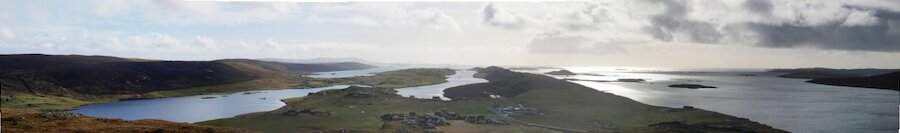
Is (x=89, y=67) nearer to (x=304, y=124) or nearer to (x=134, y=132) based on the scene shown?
(x=304, y=124)

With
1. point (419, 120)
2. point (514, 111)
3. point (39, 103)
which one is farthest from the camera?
point (39, 103)

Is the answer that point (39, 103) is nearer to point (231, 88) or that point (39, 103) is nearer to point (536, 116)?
point (231, 88)

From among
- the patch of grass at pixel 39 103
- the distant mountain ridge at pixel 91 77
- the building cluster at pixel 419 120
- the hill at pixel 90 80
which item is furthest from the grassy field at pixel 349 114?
the distant mountain ridge at pixel 91 77

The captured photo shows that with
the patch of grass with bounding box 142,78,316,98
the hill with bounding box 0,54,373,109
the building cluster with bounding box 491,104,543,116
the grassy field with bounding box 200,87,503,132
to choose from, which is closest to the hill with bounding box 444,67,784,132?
the building cluster with bounding box 491,104,543,116

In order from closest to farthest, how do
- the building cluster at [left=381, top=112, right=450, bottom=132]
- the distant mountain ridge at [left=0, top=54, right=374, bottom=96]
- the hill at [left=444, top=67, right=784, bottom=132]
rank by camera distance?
the building cluster at [left=381, top=112, right=450, bottom=132], the hill at [left=444, top=67, right=784, bottom=132], the distant mountain ridge at [left=0, top=54, right=374, bottom=96]

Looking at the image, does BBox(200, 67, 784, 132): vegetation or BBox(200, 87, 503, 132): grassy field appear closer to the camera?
BBox(200, 67, 784, 132): vegetation

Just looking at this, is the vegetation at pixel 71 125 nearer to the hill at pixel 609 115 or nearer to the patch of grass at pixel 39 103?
the hill at pixel 609 115

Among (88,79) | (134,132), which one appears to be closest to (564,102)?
(134,132)

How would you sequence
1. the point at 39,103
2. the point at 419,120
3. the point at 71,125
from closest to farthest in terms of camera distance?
the point at 71,125 < the point at 419,120 < the point at 39,103

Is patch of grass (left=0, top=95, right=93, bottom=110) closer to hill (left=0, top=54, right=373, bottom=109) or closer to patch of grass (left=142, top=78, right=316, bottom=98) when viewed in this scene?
hill (left=0, top=54, right=373, bottom=109)

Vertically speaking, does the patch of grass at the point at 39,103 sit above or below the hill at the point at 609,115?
below

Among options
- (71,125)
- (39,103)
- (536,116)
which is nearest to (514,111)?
(536,116)
